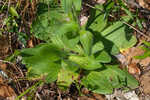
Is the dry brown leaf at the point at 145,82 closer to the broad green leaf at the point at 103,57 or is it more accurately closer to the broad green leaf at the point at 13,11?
the broad green leaf at the point at 103,57

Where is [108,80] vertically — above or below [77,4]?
below

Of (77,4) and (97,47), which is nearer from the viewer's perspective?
(77,4)

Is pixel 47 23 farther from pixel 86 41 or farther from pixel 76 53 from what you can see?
pixel 86 41

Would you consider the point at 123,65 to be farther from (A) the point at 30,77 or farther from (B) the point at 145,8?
(A) the point at 30,77

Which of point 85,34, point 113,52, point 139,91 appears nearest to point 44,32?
point 85,34

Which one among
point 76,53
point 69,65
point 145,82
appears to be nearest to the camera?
point 69,65

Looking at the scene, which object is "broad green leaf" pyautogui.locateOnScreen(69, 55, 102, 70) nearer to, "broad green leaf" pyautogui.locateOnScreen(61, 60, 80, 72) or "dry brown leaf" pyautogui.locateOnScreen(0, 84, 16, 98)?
"broad green leaf" pyautogui.locateOnScreen(61, 60, 80, 72)

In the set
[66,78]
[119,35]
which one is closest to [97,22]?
[119,35]
